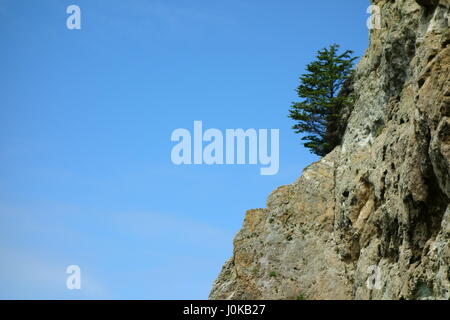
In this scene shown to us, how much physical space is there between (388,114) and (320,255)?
12549 mm

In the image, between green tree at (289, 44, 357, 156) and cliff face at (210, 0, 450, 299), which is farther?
green tree at (289, 44, 357, 156)

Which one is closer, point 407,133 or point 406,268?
point 406,268

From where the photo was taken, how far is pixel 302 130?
62062mm

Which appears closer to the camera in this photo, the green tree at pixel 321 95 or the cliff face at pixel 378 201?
the cliff face at pixel 378 201

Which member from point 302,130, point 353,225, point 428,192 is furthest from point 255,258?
point 428,192

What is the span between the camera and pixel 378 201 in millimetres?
44562

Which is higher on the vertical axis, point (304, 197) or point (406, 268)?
point (304, 197)

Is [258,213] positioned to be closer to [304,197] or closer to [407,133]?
[304,197]

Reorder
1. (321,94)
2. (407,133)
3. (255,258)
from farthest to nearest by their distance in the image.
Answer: (321,94), (255,258), (407,133)

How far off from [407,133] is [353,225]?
10758 mm

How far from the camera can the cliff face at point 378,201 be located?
34375 mm

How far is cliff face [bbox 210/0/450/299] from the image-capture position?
3438 centimetres
